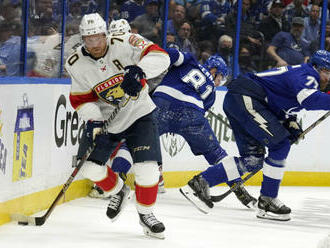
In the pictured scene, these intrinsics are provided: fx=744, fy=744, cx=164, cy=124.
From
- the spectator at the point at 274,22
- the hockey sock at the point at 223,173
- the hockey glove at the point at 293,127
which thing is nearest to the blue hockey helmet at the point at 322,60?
the hockey glove at the point at 293,127

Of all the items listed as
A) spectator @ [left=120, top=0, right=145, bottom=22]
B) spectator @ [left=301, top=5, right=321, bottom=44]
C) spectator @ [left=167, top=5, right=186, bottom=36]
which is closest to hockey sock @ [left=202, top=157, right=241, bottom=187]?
spectator @ [left=120, top=0, right=145, bottom=22]

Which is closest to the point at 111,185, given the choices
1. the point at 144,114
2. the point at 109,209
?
the point at 109,209

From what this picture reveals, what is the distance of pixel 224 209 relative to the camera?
485 centimetres

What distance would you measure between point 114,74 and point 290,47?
4.27 meters

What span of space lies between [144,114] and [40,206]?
1044mm

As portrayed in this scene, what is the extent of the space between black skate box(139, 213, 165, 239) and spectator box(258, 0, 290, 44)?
419cm

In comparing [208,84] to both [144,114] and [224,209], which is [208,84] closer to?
[224,209]

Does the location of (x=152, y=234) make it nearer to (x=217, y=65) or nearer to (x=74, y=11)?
(x=217, y=65)

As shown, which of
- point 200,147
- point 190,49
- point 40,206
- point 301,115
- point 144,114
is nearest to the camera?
point 144,114

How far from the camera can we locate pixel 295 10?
7566 mm

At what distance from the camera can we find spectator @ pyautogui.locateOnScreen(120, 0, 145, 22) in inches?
253

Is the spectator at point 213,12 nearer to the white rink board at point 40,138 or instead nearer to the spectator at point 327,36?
the spectator at point 327,36

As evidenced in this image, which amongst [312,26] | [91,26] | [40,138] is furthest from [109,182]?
[312,26]

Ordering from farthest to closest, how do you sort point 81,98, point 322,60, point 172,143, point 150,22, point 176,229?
point 150,22, point 172,143, point 322,60, point 176,229, point 81,98
